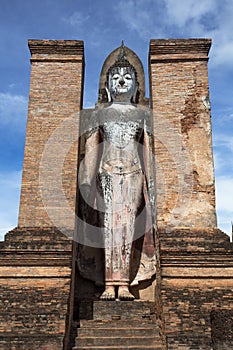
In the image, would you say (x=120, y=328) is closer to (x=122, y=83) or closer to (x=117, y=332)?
(x=117, y=332)

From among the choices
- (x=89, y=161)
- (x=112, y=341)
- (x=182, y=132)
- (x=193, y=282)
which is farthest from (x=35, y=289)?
(x=182, y=132)

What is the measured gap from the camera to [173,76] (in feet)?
27.0

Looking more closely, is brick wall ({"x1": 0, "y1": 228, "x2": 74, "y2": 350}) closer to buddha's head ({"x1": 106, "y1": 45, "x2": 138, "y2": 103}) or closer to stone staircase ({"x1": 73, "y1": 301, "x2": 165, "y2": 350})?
stone staircase ({"x1": 73, "y1": 301, "x2": 165, "y2": 350})

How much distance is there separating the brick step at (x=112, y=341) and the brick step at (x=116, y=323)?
41 centimetres

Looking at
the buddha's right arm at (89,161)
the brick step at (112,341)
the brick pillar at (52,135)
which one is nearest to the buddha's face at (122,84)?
the buddha's right arm at (89,161)

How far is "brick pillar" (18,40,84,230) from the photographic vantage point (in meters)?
7.32

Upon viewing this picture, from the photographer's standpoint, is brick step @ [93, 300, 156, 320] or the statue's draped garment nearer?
brick step @ [93, 300, 156, 320]

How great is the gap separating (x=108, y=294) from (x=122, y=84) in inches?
173

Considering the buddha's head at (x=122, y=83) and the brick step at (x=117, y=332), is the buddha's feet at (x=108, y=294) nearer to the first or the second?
the brick step at (x=117, y=332)

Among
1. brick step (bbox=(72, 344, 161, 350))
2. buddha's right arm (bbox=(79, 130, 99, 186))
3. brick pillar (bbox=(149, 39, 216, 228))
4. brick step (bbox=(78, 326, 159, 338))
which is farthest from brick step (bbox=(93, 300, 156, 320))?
buddha's right arm (bbox=(79, 130, 99, 186))

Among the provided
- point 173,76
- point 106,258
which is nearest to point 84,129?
point 173,76

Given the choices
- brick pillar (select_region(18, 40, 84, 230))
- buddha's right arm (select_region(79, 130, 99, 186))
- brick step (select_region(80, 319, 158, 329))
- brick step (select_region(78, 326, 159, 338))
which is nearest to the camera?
brick step (select_region(78, 326, 159, 338))

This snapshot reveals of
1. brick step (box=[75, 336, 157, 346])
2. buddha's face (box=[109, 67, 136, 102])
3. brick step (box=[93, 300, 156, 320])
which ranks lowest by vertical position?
brick step (box=[75, 336, 157, 346])

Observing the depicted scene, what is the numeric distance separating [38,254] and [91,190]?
2.01 meters
